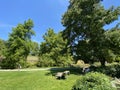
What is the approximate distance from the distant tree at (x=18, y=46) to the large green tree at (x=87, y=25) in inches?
596

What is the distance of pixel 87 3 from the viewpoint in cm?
2581

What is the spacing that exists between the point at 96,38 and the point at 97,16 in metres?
2.31

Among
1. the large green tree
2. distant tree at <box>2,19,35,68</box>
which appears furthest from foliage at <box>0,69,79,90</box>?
distant tree at <box>2,19,35,68</box>

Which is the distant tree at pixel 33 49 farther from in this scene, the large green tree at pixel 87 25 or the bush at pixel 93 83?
the bush at pixel 93 83

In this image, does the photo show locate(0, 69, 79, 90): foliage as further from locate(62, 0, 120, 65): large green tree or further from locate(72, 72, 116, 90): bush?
locate(62, 0, 120, 65): large green tree

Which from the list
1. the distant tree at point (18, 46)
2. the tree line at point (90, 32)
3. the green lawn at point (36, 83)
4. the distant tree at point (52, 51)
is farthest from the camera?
the distant tree at point (52, 51)

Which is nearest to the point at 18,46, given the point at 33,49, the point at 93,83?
the point at 33,49

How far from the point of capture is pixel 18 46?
1618 inches

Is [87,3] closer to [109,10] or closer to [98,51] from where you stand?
[109,10]

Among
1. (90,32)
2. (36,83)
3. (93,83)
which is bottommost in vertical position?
(93,83)

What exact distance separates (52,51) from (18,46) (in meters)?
6.18

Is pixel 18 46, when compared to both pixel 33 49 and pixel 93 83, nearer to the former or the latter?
pixel 33 49

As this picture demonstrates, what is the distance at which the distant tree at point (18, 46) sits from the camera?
40.7 m

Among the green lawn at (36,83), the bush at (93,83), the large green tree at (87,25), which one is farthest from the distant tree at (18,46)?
the bush at (93,83)
